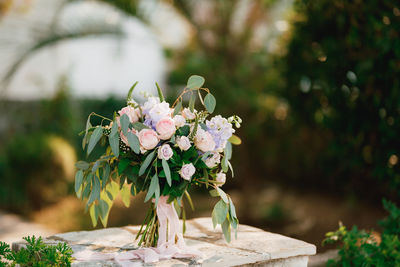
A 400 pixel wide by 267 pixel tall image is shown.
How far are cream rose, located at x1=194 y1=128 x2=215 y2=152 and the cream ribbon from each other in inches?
14.2

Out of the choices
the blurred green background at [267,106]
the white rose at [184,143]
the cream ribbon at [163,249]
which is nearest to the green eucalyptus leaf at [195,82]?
the white rose at [184,143]

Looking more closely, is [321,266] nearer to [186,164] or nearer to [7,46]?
[186,164]

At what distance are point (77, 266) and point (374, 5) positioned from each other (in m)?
3.44

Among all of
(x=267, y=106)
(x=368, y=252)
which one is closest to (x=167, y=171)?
(x=368, y=252)

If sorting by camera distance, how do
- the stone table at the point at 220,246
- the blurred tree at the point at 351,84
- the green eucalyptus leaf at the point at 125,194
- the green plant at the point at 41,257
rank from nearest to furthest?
the green plant at the point at 41,257 → the stone table at the point at 220,246 → the green eucalyptus leaf at the point at 125,194 → the blurred tree at the point at 351,84

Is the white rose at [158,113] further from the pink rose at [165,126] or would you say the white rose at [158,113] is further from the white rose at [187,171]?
the white rose at [187,171]

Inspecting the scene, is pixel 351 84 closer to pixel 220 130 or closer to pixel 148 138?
pixel 220 130

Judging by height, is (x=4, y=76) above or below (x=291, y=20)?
below

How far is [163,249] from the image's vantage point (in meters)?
2.29

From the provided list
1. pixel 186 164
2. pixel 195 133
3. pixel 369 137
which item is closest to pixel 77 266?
pixel 186 164

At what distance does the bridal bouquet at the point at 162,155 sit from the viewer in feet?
6.89

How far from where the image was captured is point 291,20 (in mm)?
5473

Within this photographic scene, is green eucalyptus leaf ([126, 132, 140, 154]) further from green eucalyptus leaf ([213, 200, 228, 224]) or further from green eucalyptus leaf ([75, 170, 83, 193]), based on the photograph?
green eucalyptus leaf ([213, 200, 228, 224])

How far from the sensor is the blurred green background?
14.3ft
